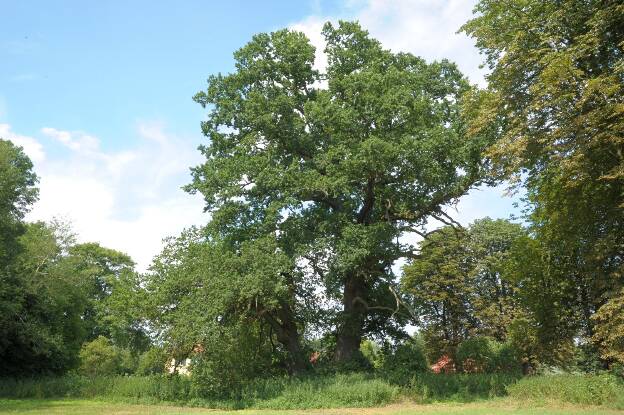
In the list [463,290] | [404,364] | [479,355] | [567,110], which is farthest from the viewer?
[463,290]

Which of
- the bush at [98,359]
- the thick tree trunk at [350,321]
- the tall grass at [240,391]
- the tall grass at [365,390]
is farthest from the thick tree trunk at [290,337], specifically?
the bush at [98,359]

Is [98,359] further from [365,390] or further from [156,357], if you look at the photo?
[365,390]

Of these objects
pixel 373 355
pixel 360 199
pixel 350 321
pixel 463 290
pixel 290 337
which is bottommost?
pixel 373 355

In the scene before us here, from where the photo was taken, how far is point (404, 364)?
26234 millimetres

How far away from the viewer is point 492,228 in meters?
46.3

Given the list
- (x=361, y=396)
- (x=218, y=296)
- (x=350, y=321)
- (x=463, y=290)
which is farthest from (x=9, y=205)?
(x=463, y=290)

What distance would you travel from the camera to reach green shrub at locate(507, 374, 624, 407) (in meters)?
19.9

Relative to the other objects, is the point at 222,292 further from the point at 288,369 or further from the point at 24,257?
the point at 24,257

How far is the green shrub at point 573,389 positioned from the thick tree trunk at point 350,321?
789 centimetres

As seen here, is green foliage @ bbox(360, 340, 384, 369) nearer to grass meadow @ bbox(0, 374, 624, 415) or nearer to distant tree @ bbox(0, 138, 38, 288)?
grass meadow @ bbox(0, 374, 624, 415)

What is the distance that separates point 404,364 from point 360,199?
28.0 ft

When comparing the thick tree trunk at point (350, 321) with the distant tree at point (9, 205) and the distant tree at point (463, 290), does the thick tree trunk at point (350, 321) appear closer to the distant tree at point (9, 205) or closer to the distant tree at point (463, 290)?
the distant tree at point (463, 290)

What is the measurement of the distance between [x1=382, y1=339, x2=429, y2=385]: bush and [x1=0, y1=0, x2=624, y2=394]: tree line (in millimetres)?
360

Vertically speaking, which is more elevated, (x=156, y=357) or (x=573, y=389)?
(x=156, y=357)
